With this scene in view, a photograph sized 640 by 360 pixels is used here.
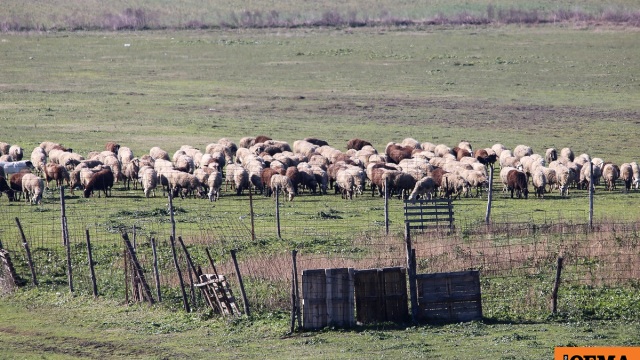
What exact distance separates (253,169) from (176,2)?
9048cm

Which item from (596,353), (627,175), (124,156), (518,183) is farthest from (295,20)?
(596,353)

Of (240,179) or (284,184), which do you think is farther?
(240,179)

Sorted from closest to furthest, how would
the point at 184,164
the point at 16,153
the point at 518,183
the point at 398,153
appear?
the point at 518,183 → the point at 184,164 → the point at 398,153 → the point at 16,153

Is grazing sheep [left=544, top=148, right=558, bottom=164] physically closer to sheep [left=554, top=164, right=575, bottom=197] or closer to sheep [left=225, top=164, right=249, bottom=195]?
sheep [left=554, top=164, right=575, bottom=197]

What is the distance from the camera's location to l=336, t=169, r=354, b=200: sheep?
3334 centimetres

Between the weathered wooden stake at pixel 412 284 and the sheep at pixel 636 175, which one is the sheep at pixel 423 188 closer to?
the sheep at pixel 636 175

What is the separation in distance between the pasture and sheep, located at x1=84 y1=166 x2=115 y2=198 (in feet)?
1.54

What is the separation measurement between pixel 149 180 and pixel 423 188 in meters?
8.23

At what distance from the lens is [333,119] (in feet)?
178

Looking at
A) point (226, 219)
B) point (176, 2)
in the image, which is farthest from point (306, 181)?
point (176, 2)

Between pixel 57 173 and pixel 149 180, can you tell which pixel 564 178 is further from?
pixel 57 173

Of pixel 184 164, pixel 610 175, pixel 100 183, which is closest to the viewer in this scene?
pixel 100 183

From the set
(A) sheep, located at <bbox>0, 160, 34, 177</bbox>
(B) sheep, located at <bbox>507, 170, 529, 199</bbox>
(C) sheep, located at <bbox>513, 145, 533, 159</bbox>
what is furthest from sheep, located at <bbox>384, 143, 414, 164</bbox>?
(A) sheep, located at <bbox>0, 160, 34, 177</bbox>

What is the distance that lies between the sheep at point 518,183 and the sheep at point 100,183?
12.1 m
